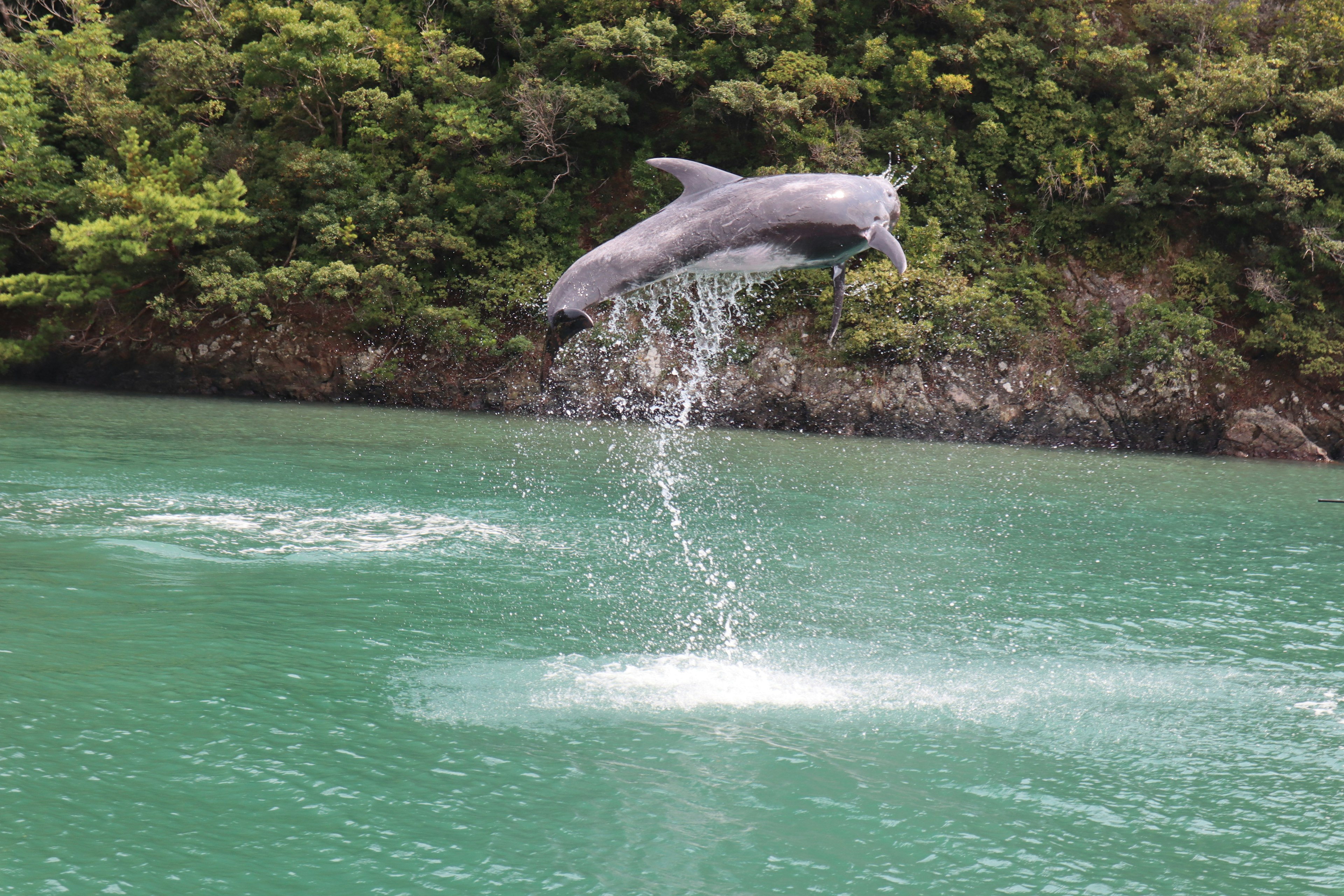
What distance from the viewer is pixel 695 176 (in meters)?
6.91

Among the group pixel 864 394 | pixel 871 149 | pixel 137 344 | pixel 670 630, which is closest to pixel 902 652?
pixel 670 630

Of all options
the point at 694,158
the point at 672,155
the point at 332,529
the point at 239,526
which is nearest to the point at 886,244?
the point at 332,529

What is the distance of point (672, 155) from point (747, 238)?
23431 mm

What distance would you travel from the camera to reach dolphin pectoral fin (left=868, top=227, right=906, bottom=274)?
6.32m

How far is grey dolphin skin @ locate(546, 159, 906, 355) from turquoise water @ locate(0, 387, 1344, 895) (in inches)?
108

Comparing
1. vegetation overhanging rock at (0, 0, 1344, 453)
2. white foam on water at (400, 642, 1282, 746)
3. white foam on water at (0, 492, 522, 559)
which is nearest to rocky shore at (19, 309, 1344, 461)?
vegetation overhanging rock at (0, 0, 1344, 453)

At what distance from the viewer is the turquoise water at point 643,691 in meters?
5.67

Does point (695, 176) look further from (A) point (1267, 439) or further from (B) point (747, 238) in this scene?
(A) point (1267, 439)

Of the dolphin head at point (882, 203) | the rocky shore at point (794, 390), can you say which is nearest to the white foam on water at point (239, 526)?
the dolphin head at point (882, 203)

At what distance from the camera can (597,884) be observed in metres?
5.36

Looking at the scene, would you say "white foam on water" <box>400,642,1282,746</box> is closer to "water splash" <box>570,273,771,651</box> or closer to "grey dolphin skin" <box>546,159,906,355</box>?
"grey dolphin skin" <box>546,159,906,355</box>

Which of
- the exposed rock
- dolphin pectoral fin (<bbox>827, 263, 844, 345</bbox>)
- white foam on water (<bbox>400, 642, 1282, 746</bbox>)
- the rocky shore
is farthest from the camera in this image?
the rocky shore

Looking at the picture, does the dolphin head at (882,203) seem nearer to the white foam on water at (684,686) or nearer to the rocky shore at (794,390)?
the white foam on water at (684,686)

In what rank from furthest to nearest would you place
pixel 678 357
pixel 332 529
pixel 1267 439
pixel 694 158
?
pixel 694 158 → pixel 678 357 → pixel 1267 439 → pixel 332 529
